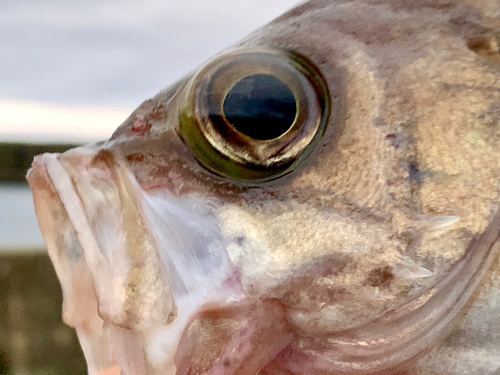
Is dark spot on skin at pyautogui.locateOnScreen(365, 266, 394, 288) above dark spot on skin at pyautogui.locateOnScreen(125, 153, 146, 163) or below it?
below

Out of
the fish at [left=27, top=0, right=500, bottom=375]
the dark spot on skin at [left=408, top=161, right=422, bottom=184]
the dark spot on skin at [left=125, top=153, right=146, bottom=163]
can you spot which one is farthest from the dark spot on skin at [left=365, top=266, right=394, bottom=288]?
the dark spot on skin at [left=125, top=153, right=146, bottom=163]

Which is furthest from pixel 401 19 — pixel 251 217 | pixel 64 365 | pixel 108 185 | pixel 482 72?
pixel 64 365

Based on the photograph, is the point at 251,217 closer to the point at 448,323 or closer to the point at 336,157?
the point at 336,157

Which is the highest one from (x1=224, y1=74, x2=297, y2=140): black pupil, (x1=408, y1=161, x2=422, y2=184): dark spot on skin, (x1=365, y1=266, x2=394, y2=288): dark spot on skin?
(x1=224, y1=74, x2=297, y2=140): black pupil

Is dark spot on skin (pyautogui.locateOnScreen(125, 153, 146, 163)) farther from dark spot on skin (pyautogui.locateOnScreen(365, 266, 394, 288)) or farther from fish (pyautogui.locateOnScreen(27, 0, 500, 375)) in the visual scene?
dark spot on skin (pyautogui.locateOnScreen(365, 266, 394, 288))

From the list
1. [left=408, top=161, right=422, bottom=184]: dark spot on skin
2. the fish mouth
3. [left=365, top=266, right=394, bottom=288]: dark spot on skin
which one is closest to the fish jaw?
the fish mouth

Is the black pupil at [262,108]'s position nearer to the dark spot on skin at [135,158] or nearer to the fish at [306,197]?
the fish at [306,197]

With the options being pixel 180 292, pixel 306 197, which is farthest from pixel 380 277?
pixel 180 292
